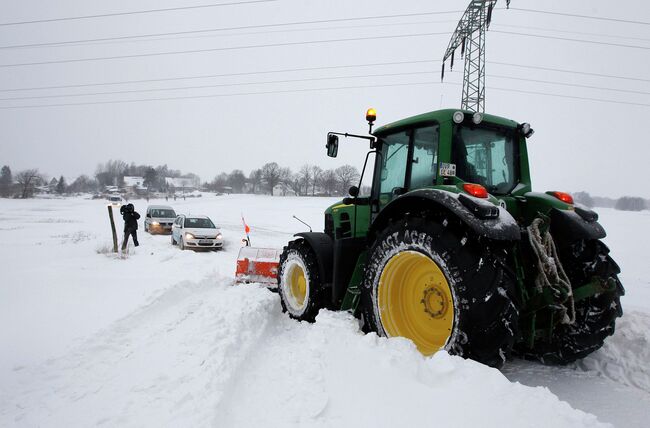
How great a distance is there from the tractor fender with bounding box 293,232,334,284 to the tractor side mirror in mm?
1097

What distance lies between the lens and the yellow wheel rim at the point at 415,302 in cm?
326

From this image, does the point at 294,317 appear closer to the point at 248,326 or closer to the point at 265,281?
the point at 248,326

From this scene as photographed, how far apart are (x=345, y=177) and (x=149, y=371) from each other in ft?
11.9

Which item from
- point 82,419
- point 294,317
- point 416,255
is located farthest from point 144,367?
point 416,255

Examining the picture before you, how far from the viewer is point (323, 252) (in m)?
4.84

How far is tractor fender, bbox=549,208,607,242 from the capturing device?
3328mm

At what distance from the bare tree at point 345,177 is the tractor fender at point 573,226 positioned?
2.51 meters

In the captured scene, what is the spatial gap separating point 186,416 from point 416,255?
2.06m

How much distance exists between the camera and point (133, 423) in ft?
8.21

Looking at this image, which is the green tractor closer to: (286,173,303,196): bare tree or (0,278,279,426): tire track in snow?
(0,278,279,426): tire track in snow

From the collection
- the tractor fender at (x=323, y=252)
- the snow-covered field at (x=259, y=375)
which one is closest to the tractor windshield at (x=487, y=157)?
the snow-covered field at (x=259, y=375)

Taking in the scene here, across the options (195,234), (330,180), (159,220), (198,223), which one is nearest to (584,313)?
(330,180)

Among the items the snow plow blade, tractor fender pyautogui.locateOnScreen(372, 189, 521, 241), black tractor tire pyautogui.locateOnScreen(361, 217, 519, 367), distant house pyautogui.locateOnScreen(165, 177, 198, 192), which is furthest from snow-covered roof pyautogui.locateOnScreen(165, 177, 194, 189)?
black tractor tire pyautogui.locateOnScreen(361, 217, 519, 367)

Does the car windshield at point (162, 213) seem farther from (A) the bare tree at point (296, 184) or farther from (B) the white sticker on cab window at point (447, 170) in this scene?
(A) the bare tree at point (296, 184)
